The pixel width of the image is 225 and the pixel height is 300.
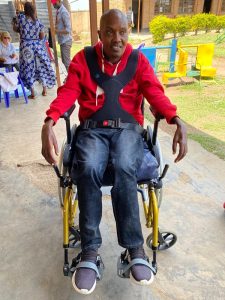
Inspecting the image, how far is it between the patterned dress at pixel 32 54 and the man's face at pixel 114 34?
2938 millimetres

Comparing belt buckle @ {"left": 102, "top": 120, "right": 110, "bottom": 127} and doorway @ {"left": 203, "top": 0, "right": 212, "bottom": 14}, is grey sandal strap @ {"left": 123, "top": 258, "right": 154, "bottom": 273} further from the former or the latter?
doorway @ {"left": 203, "top": 0, "right": 212, "bottom": 14}

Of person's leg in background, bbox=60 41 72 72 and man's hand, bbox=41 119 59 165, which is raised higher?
man's hand, bbox=41 119 59 165

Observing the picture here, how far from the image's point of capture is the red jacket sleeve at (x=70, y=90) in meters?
1.66

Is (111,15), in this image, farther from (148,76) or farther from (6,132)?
(6,132)

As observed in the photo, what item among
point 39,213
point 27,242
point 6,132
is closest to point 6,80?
point 6,132

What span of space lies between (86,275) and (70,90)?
40.0 inches

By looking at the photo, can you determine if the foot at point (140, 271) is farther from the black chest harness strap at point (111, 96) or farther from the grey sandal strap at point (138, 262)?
the black chest harness strap at point (111, 96)

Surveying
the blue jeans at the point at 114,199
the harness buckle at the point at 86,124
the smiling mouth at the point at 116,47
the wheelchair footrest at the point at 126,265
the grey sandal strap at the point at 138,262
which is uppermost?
the smiling mouth at the point at 116,47

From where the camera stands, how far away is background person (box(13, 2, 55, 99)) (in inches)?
166

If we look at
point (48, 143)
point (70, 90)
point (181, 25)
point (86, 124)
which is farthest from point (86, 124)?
point (181, 25)

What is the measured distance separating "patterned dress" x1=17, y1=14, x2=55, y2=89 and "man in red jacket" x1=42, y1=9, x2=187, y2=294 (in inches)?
113

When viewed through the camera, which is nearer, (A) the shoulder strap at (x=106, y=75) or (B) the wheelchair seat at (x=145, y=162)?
(B) the wheelchair seat at (x=145, y=162)

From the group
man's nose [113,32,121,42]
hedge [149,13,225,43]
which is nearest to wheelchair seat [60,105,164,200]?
man's nose [113,32,121,42]

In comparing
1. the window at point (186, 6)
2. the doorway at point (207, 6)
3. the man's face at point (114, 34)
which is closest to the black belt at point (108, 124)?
the man's face at point (114, 34)
